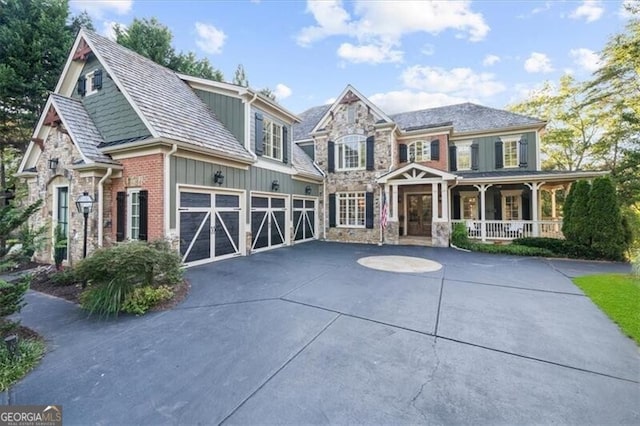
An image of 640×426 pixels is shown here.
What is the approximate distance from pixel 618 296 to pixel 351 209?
10.1m

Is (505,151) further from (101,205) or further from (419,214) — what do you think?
(101,205)

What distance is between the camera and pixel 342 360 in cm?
312

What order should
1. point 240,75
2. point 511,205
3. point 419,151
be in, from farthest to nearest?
point 240,75
point 419,151
point 511,205

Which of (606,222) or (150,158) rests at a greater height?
(150,158)

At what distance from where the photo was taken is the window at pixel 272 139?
1080 cm

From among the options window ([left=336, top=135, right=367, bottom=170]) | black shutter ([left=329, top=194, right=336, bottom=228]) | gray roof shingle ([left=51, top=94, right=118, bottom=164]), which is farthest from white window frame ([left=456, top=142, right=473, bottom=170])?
gray roof shingle ([left=51, top=94, right=118, bottom=164])

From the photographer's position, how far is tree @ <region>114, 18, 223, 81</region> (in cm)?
1695

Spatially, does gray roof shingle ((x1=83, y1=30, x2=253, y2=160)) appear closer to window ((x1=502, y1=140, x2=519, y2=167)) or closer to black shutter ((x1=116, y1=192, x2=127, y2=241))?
black shutter ((x1=116, y1=192, x2=127, y2=241))

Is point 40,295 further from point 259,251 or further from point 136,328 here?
point 259,251

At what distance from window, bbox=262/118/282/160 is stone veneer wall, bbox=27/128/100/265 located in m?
5.67

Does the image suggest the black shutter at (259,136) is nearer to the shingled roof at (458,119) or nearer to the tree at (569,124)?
the shingled roof at (458,119)

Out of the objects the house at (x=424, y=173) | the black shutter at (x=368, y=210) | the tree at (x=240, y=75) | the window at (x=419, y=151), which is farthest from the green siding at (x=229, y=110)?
the tree at (x=240, y=75)

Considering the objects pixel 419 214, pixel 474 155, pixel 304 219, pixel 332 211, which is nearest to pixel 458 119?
pixel 474 155

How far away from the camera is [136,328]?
4078 mm
